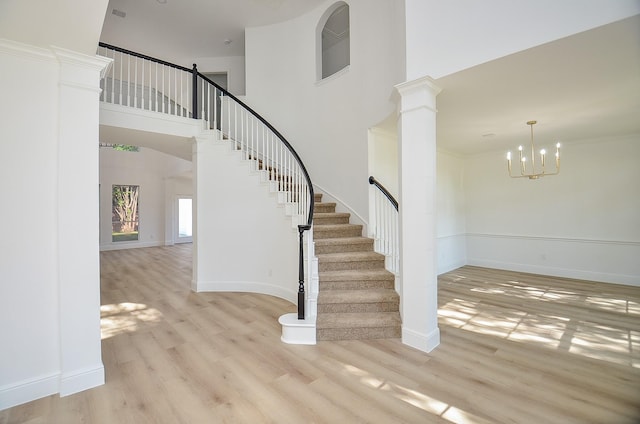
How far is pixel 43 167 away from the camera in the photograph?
7.12 ft

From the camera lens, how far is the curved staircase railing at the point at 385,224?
381 cm

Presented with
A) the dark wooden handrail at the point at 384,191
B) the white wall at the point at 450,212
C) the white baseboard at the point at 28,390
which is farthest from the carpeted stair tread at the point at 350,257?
the white baseboard at the point at 28,390

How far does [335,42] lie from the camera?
6445mm

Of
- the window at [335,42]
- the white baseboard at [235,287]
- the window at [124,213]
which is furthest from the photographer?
the window at [124,213]

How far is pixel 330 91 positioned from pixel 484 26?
313 centimetres

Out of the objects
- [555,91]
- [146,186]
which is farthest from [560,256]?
[146,186]

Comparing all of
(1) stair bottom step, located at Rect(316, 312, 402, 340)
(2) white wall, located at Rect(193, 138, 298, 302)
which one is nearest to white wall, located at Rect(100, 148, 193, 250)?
A: (2) white wall, located at Rect(193, 138, 298, 302)

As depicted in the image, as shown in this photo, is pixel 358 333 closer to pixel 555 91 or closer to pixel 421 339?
pixel 421 339

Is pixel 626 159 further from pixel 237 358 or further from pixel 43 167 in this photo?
pixel 43 167

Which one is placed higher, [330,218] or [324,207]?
[324,207]

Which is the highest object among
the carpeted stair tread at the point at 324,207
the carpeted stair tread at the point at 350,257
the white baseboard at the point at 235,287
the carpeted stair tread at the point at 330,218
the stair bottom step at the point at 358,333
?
the carpeted stair tread at the point at 324,207

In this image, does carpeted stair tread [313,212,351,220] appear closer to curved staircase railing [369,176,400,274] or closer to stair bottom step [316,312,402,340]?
curved staircase railing [369,176,400,274]

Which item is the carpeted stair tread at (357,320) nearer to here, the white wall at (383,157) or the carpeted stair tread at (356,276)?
the carpeted stair tread at (356,276)

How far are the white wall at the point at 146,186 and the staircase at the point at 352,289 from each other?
8.45 m
